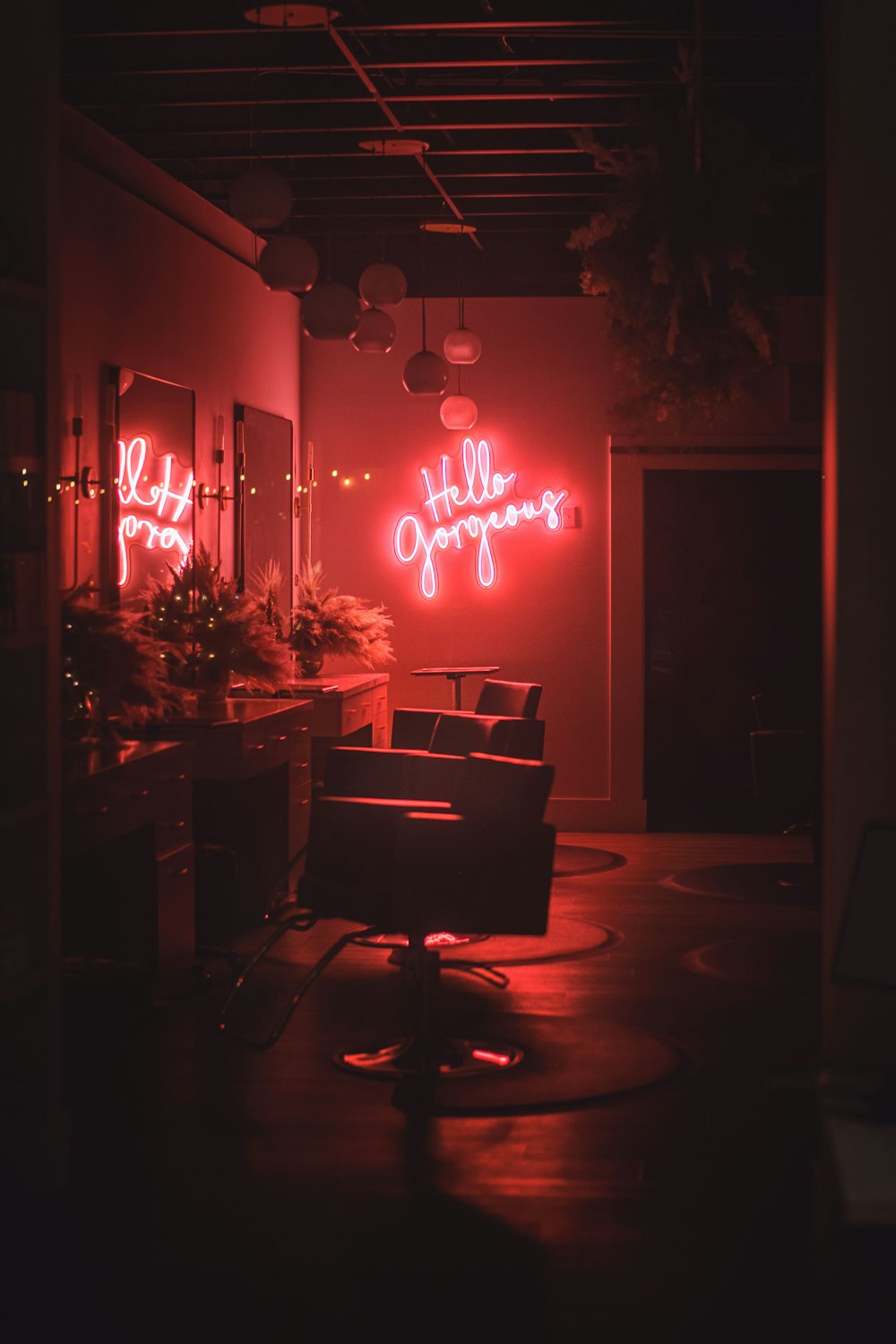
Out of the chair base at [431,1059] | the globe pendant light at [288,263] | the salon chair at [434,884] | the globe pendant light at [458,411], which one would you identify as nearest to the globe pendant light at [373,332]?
the globe pendant light at [288,263]

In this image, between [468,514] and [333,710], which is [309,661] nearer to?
[333,710]

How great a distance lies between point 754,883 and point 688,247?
4.12 m

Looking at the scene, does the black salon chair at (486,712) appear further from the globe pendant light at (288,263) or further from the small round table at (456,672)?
the globe pendant light at (288,263)

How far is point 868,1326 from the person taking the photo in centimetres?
222

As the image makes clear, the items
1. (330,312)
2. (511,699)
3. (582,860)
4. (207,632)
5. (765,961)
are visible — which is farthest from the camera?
(582,860)

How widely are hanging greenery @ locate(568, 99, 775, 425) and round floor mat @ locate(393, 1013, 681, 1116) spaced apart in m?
2.08

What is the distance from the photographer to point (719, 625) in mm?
9609

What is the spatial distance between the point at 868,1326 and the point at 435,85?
5.38 metres

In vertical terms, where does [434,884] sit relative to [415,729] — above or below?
below

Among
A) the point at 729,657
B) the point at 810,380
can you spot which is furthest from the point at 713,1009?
the point at 810,380

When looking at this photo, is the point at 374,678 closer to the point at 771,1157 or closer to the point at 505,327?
the point at 505,327

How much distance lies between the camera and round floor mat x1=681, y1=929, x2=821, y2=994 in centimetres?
573

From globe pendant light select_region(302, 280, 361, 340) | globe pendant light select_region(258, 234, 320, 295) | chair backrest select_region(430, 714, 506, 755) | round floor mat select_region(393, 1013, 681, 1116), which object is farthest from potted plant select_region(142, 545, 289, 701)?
round floor mat select_region(393, 1013, 681, 1116)

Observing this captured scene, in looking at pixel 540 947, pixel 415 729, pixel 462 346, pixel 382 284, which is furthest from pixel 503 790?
pixel 462 346
